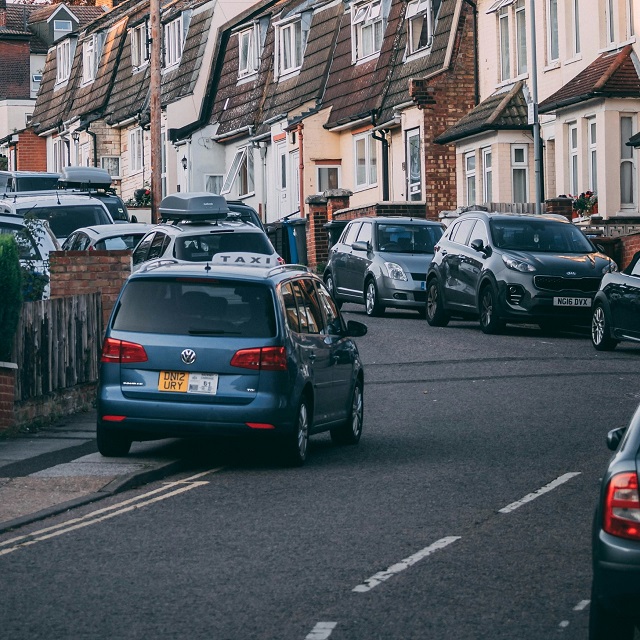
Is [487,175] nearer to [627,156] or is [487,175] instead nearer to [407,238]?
[627,156]

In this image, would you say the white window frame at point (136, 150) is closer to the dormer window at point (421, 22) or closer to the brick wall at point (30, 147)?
the brick wall at point (30, 147)

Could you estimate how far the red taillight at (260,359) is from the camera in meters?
12.3

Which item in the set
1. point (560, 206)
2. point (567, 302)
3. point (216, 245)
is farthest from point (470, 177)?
point (216, 245)

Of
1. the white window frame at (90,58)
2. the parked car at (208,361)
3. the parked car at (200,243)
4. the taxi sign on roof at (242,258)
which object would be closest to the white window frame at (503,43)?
the parked car at (200,243)

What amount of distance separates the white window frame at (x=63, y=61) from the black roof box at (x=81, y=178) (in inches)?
1374

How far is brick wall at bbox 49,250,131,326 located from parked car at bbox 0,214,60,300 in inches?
11.0

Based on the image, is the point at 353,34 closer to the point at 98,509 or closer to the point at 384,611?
the point at 98,509

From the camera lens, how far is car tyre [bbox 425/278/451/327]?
26.6 m

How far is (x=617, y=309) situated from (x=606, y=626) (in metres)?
16.0

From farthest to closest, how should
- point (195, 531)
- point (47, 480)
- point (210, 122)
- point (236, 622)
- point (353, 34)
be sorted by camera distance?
point (210, 122) < point (353, 34) < point (47, 480) < point (195, 531) < point (236, 622)

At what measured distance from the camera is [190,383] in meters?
12.3

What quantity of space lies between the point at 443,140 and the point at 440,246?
48.9 feet

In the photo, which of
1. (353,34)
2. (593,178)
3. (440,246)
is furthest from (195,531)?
(353,34)

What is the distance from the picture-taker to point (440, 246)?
27188mm
